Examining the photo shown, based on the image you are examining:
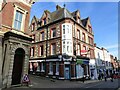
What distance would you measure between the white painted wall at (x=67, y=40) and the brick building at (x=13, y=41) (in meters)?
9.15

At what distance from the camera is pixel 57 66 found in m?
22.7

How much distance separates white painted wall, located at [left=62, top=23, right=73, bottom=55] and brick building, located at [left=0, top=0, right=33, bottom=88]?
9145 mm

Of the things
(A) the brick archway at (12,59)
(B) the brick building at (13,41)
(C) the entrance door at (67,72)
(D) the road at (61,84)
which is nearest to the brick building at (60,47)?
(C) the entrance door at (67,72)

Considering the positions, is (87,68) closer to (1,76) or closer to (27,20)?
(27,20)

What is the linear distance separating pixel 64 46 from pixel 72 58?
2616 mm

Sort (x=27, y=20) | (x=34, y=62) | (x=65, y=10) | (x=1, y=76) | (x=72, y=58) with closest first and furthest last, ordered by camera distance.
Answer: (x=1, y=76) < (x=27, y=20) < (x=72, y=58) < (x=65, y=10) < (x=34, y=62)

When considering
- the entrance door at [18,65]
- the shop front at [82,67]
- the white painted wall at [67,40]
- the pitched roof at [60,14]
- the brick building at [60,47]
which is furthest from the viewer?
the pitched roof at [60,14]

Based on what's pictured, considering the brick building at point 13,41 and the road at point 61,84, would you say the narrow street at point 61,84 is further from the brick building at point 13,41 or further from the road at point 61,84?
the brick building at point 13,41

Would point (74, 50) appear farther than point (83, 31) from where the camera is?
No

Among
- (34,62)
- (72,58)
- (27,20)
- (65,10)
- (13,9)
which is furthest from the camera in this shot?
(34,62)

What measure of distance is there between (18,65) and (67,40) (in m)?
11.3

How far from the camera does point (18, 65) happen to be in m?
13.8

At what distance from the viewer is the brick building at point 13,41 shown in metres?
12.0

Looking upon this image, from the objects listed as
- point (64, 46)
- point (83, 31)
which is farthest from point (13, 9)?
point (83, 31)
